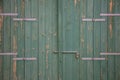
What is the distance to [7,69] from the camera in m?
12.7

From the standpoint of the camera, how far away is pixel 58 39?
499 inches

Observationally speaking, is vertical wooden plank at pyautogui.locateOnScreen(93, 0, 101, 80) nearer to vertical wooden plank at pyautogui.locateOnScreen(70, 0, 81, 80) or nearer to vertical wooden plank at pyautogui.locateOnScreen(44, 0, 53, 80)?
vertical wooden plank at pyautogui.locateOnScreen(70, 0, 81, 80)

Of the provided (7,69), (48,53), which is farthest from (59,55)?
(7,69)

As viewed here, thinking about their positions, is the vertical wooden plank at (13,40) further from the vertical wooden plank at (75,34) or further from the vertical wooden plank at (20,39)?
the vertical wooden plank at (75,34)

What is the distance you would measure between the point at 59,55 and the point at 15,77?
924 millimetres

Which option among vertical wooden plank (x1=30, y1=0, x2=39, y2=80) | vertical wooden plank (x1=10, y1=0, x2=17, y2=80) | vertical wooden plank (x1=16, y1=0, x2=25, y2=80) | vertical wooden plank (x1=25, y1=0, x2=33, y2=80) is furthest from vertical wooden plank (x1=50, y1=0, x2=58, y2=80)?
vertical wooden plank (x1=10, y1=0, x2=17, y2=80)

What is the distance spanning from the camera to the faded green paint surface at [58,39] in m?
12.7

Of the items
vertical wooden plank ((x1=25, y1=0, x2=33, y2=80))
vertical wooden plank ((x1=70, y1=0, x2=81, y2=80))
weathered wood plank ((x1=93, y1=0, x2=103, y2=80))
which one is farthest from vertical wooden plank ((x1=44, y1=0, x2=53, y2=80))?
weathered wood plank ((x1=93, y1=0, x2=103, y2=80))

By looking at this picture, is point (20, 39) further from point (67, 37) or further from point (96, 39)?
point (96, 39)

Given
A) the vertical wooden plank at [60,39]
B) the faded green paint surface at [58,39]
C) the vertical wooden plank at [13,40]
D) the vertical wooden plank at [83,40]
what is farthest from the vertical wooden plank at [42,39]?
the vertical wooden plank at [83,40]

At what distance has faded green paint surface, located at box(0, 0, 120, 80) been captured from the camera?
12672 millimetres

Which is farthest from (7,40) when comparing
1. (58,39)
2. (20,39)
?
(58,39)

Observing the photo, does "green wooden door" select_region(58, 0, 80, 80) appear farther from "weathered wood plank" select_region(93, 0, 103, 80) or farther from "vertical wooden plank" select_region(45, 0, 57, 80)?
"weathered wood plank" select_region(93, 0, 103, 80)

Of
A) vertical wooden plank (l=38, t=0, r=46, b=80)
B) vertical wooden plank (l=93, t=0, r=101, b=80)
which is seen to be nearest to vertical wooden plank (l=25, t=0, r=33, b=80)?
vertical wooden plank (l=38, t=0, r=46, b=80)
